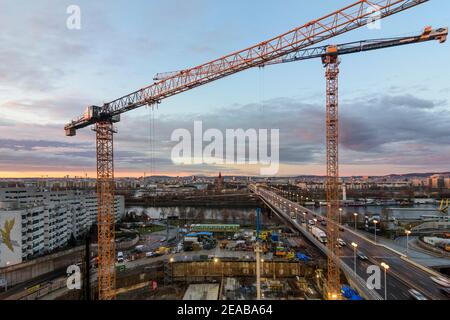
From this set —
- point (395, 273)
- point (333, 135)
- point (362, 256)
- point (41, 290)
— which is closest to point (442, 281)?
point (395, 273)

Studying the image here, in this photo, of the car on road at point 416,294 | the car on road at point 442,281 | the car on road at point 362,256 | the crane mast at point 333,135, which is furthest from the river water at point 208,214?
the car on road at point 416,294

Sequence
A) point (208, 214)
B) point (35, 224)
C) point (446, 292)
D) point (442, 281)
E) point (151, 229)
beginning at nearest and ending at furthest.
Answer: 1. point (446, 292)
2. point (442, 281)
3. point (35, 224)
4. point (151, 229)
5. point (208, 214)

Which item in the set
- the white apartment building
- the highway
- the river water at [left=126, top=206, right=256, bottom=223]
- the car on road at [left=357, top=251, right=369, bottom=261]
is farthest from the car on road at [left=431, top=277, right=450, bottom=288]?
the river water at [left=126, top=206, right=256, bottom=223]

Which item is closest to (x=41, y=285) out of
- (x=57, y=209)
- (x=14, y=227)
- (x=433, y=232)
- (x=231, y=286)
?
(x=14, y=227)

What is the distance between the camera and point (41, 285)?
Answer: 7.02 metres

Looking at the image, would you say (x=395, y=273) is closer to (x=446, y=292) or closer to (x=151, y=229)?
(x=446, y=292)

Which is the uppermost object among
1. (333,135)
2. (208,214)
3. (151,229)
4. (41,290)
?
(333,135)

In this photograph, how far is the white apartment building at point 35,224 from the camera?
8.38 meters

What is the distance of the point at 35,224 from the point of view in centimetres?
945

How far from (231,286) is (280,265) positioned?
1.97m

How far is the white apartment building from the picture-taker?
8.38 m

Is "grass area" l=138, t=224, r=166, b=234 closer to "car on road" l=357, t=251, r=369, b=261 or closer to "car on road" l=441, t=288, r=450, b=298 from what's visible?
"car on road" l=357, t=251, r=369, b=261
